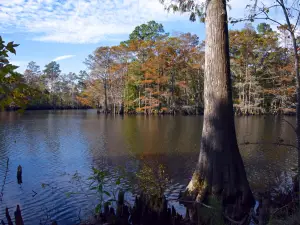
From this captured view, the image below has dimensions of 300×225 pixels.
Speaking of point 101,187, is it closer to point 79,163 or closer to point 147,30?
point 79,163

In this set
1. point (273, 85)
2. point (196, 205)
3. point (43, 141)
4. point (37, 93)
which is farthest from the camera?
point (273, 85)

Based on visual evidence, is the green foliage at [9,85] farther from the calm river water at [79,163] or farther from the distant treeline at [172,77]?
the distant treeline at [172,77]

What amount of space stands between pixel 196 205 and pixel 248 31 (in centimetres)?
3342

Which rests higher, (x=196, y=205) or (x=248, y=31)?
(x=248, y=31)

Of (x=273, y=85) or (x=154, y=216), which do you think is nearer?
(x=154, y=216)

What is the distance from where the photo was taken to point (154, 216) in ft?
15.9

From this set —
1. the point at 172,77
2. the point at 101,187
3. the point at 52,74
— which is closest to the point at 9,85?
the point at 101,187

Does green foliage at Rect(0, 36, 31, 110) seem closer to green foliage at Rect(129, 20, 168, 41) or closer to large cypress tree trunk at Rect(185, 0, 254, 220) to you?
large cypress tree trunk at Rect(185, 0, 254, 220)

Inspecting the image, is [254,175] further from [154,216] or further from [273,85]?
[273,85]

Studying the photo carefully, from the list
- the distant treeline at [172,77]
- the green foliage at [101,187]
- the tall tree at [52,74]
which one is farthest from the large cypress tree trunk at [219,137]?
the tall tree at [52,74]

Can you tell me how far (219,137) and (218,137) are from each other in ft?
0.07

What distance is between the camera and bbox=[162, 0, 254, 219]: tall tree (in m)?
5.62

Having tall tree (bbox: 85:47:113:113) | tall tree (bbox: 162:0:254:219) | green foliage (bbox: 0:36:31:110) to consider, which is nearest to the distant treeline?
tall tree (bbox: 85:47:113:113)

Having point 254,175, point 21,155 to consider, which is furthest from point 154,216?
point 21,155
